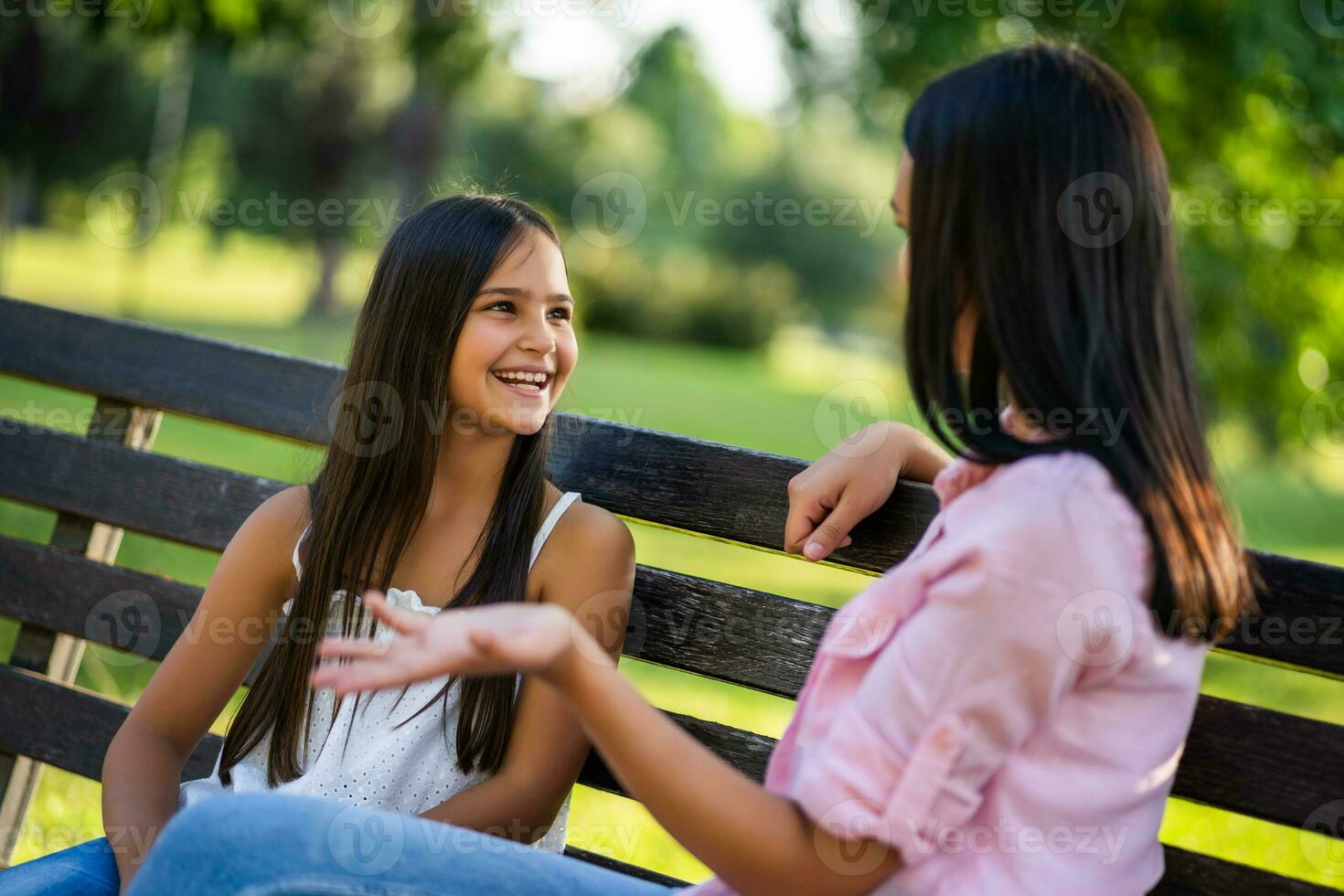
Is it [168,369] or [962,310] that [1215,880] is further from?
[168,369]

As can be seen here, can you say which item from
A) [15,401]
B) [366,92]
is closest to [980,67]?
[15,401]

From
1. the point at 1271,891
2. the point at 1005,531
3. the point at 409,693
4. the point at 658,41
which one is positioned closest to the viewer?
the point at 1005,531

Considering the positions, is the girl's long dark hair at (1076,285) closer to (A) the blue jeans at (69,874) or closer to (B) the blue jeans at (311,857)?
(B) the blue jeans at (311,857)

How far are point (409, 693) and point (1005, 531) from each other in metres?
1.20

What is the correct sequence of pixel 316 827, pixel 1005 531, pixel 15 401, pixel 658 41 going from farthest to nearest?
pixel 658 41
pixel 15 401
pixel 316 827
pixel 1005 531

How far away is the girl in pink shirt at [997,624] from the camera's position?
4.28 feet

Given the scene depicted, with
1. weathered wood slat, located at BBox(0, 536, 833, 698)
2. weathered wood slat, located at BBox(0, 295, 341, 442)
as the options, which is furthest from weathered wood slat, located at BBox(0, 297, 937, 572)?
weathered wood slat, located at BBox(0, 536, 833, 698)

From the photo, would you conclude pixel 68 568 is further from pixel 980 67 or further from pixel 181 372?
pixel 980 67

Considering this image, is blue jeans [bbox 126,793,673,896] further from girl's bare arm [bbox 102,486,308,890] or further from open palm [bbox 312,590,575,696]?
girl's bare arm [bbox 102,486,308,890]

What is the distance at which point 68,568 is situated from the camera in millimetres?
2691

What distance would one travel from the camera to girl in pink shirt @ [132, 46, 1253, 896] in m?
1.30

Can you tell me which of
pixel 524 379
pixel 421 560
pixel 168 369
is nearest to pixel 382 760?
pixel 421 560

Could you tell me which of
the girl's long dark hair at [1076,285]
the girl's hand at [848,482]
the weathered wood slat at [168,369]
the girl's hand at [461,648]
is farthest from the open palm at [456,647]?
the weathered wood slat at [168,369]

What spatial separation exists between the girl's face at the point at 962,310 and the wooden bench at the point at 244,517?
0.48 meters
